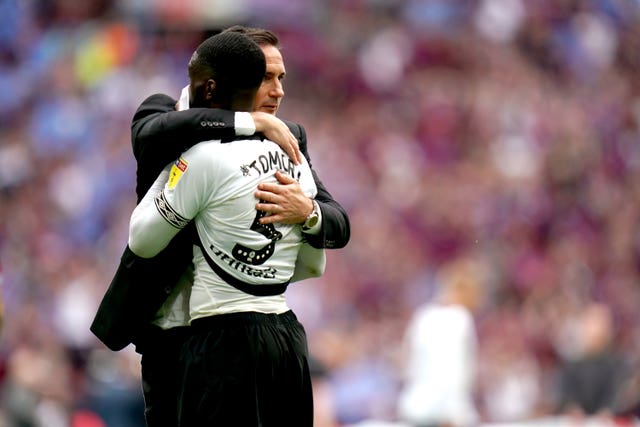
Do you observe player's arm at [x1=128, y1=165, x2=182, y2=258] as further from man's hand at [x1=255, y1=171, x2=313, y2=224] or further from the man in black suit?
man's hand at [x1=255, y1=171, x2=313, y2=224]

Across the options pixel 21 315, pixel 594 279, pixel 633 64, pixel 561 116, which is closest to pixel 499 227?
pixel 594 279

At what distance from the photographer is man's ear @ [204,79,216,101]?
369cm

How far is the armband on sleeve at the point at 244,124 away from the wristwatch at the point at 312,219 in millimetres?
327

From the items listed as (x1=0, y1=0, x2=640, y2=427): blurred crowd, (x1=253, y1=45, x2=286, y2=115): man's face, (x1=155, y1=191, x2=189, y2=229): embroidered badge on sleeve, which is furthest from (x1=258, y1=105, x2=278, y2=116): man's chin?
(x1=0, y1=0, x2=640, y2=427): blurred crowd

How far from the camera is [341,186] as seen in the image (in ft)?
42.4

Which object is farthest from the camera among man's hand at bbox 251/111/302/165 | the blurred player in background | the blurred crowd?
the blurred crowd

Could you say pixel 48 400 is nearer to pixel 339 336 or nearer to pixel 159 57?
pixel 339 336

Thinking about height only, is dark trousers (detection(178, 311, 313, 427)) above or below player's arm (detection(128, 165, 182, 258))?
below

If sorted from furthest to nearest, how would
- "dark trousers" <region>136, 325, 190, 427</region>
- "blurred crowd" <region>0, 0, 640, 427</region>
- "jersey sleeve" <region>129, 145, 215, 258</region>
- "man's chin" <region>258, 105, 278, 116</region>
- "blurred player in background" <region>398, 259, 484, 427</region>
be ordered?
"blurred crowd" <region>0, 0, 640, 427</region>
"blurred player in background" <region>398, 259, 484, 427</region>
"man's chin" <region>258, 105, 278, 116</region>
"dark trousers" <region>136, 325, 190, 427</region>
"jersey sleeve" <region>129, 145, 215, 258</region>

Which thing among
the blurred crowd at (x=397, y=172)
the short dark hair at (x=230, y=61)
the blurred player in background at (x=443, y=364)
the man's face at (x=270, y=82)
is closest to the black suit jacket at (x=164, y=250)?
the short dark hair at (x=230, y=61)

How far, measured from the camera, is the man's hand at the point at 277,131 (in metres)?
3.71

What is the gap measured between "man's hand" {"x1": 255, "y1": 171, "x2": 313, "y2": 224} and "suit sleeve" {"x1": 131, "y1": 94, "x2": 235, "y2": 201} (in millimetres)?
202

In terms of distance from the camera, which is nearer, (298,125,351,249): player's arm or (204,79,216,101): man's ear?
(204,79,216,101): man's ear

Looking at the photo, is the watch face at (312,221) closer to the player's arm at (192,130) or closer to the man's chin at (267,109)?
the player's arm at (192,130)
